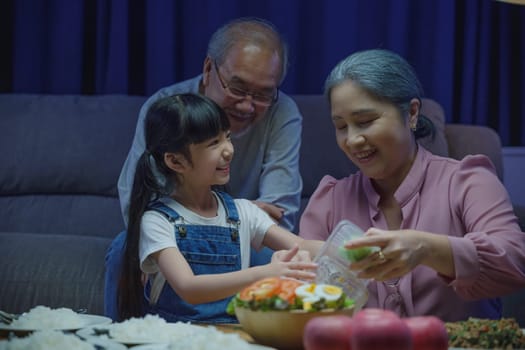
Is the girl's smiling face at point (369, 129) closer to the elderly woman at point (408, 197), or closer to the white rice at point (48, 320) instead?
the elderly woman at point (408, 197)

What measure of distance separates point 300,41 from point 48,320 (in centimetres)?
252

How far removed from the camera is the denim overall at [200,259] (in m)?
1.87

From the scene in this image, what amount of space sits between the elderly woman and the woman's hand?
0.37ft

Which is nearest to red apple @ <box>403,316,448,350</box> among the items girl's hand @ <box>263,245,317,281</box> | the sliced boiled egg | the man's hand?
the sliced boiled egg

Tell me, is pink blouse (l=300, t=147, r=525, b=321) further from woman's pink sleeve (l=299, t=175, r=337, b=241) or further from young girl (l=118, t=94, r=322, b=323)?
young girl (l=118, t=94, r=322, b=323)

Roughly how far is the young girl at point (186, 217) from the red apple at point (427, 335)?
0.75m

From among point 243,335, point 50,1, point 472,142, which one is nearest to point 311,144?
point 472,142

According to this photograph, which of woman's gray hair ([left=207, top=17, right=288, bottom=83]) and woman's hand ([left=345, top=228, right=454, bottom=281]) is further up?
woman's gray hair ([left=207, top=17, right=288, bottom=83])

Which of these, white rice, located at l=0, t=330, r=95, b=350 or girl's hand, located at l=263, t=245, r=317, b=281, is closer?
white rice, located at l=0, t=330, r=95, b=350

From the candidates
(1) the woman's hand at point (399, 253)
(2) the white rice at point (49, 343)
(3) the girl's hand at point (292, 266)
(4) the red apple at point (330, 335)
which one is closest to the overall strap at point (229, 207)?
(3) the girl's hand at point (292, 266)

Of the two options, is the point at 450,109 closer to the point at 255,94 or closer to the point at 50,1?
the point at 255,94

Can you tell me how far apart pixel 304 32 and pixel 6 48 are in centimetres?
134

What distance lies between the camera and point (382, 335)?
97cm

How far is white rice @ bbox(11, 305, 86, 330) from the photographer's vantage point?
1.33 metres
